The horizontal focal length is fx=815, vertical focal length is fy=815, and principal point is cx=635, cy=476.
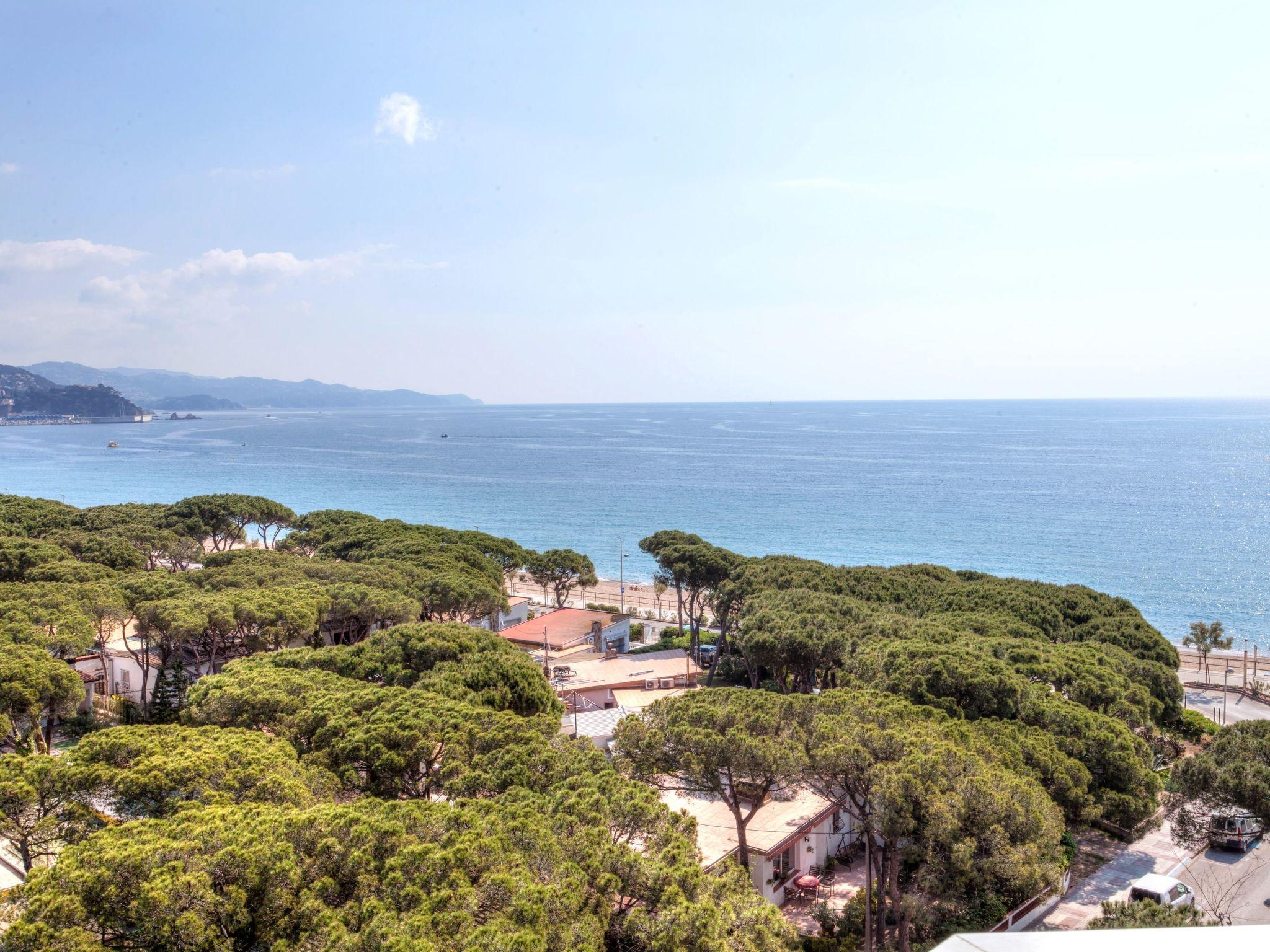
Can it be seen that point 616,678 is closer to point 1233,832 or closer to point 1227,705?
point 1233,832

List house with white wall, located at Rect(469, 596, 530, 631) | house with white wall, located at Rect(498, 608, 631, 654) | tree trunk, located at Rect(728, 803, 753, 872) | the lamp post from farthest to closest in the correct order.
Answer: the lamp post → house with white wall, located at Rect(469, 596, 530, 631) → house with white wall, located at Rect(498, 608, 631, 654) → tree trunk, located at Rect(728, 803, 753, 872)

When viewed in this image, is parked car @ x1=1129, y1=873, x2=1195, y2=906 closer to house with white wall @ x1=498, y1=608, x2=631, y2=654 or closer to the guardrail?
the guardrail

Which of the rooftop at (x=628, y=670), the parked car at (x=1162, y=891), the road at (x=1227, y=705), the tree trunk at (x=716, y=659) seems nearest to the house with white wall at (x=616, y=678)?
the rooftop at (x=628, y=670)

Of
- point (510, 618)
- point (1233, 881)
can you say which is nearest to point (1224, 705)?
point (1233, 881)

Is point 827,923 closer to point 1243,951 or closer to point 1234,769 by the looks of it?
point 1234,769

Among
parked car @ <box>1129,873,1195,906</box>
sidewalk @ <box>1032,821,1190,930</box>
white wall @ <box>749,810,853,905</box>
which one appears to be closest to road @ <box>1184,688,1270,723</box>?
sidewalk @ <box>1032,821,1190,930</box>

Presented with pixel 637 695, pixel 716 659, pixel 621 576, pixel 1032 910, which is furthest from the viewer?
pixel 621 576

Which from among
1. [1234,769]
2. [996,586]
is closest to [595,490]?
[996,586]
